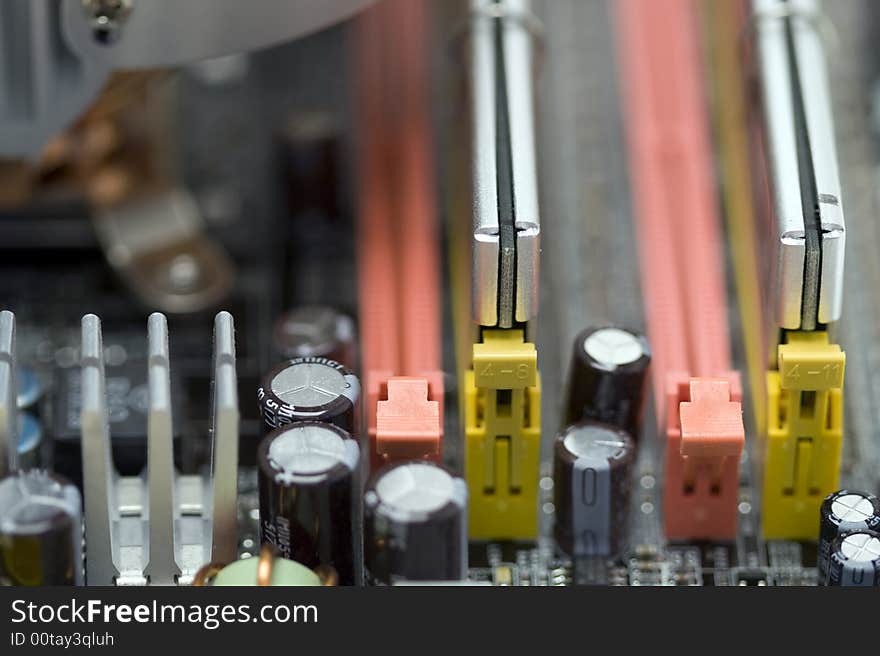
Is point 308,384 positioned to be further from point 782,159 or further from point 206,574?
point 782,159

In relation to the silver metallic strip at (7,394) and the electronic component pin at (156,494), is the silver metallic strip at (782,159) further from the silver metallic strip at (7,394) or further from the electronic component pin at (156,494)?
the silver metallic strip at (7,394)

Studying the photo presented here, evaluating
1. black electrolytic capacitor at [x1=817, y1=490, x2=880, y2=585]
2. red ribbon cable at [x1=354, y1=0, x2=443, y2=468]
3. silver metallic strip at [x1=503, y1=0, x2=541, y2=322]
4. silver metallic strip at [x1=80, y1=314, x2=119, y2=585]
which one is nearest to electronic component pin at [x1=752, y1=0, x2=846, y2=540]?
black electrolytic capacitor at [x1=817, y1=490, x2=880, y2=585]

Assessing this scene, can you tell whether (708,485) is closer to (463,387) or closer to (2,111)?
(463,387)

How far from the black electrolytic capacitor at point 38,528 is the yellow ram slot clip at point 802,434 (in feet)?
2.74

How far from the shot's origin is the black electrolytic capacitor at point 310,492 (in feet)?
6.68

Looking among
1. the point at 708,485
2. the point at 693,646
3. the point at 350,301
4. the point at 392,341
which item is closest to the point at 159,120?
the point at 350,301

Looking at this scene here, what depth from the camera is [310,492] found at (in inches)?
80.2

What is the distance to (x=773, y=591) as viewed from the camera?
1.94 metres

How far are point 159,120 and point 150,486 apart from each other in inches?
33.9

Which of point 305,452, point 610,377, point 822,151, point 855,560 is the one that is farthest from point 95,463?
point 822,151

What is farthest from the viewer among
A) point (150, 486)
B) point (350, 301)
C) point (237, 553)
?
point (350, 301)

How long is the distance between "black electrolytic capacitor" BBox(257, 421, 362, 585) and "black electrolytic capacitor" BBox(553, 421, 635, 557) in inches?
10.5

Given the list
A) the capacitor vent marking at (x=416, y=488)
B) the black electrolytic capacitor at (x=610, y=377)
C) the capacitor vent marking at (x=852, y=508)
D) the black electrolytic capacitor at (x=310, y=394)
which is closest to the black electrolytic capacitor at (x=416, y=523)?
the capacitor vent marking at (x=416, y=488)

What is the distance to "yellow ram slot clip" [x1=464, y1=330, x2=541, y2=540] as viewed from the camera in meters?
2.23
